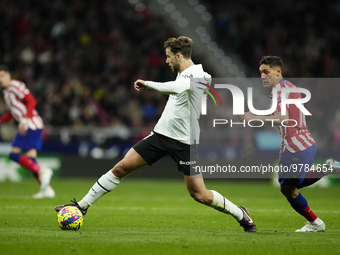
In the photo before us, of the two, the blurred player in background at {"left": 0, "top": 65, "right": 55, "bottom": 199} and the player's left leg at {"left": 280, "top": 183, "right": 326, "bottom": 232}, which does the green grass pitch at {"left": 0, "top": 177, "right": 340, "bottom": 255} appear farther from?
the blurred player in background at {"left": 0, "top": 65, "right": 55, "bottom": 199}

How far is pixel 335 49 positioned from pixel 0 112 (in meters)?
13.1

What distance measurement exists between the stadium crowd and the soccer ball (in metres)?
10.8

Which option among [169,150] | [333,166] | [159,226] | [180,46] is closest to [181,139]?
[169,150]

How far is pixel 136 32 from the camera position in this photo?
71.0 feet

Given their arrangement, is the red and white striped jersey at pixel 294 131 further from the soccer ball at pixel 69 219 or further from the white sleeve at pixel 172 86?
the soccer ball at pixel 69 219

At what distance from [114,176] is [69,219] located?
0.77m

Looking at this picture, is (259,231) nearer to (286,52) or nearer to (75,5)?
(286,52)

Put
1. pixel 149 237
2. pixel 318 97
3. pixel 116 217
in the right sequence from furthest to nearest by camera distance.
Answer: pixel 318 97
pixel 116 217
pixel 149 237

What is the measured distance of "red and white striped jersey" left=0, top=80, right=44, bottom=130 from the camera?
424 inches

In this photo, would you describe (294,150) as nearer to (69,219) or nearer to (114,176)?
(114,176)

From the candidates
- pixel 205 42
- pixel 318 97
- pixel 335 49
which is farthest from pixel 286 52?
pixel 318 97

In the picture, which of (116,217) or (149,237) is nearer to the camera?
(149,237)

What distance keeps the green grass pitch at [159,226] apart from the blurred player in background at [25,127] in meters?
0.50

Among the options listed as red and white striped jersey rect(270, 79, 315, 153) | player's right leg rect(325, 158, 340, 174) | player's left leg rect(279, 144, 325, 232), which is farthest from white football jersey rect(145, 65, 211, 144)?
player's right leg rect(325, 158, 340, 174)
